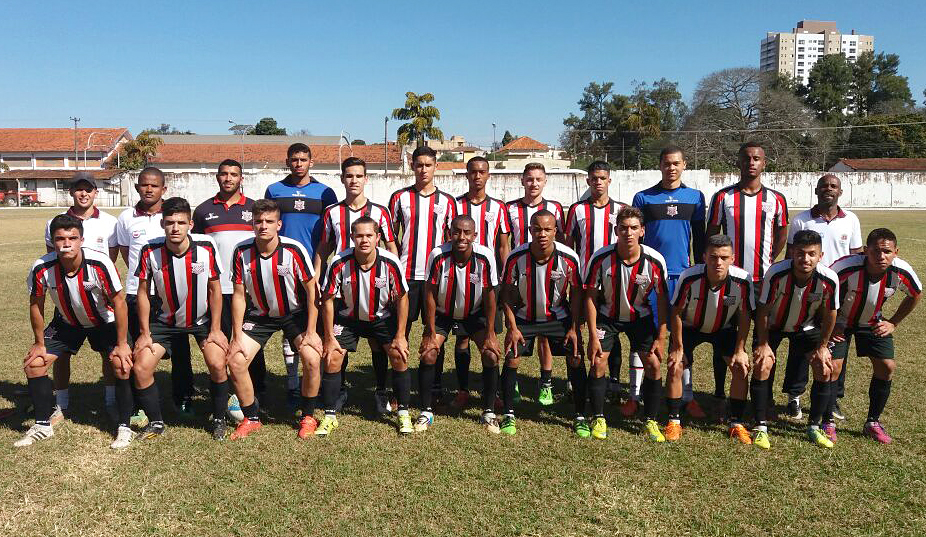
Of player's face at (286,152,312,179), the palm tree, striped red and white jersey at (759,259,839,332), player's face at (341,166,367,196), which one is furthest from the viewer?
the palm tree

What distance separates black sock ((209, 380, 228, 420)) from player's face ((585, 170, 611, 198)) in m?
3.19

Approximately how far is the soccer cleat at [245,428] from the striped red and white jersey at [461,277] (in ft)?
5.23

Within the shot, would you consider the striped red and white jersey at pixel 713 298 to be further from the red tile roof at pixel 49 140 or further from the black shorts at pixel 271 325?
the red tile roof at pixel 49 140

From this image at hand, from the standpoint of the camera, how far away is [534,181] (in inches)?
219

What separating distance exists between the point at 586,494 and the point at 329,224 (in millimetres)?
2871

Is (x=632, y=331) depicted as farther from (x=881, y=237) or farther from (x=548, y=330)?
(x=881, y=237)

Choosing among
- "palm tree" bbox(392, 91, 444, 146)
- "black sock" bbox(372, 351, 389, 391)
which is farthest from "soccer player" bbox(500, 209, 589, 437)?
"palm tree" bbox(392, 91, 444, 146)

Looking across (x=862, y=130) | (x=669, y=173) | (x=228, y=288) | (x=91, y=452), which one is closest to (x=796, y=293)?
(x=669, y=173)

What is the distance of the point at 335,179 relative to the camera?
35656mm

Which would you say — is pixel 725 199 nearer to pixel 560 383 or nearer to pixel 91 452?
pixel 560 383

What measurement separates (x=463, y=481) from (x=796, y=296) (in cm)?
255

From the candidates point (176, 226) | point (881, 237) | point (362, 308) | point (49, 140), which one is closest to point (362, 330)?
point (362, 308)

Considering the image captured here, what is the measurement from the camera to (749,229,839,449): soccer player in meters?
4.45

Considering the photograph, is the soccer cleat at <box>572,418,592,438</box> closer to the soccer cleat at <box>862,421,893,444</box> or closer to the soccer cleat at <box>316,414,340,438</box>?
the soccer cleat at <box>316,414,340,438</box>
